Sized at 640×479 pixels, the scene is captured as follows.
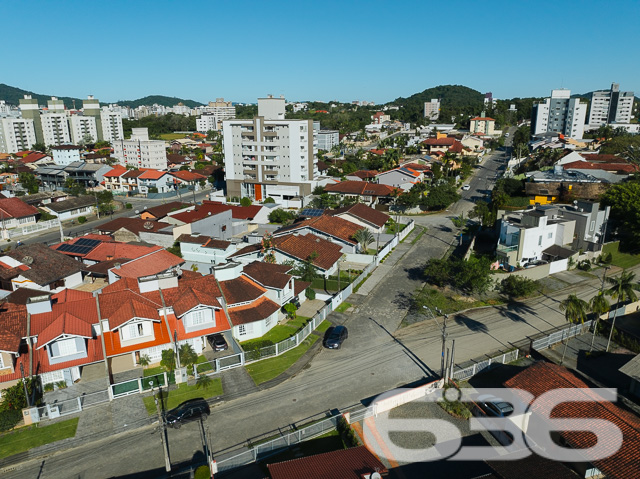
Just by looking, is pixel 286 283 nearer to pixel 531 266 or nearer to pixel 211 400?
pixel 211 400

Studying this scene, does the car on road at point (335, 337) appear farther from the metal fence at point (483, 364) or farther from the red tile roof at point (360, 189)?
the red tile roof at point (360, 189)

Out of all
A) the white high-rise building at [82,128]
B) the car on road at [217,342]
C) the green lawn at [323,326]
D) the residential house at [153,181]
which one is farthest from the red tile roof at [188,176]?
the white high-rise building at [82,128]

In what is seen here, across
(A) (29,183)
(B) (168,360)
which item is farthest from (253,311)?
(A) (29,183)

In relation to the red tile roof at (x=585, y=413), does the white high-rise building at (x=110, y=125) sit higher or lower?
higher

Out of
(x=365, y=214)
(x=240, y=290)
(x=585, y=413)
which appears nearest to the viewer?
(x=585, y=413)

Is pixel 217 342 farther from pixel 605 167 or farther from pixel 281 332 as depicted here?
pixel 605 167

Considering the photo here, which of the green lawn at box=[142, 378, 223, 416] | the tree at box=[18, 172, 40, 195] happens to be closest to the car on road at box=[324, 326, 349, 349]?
the green lawn at box=[142, 378, 223, 416]

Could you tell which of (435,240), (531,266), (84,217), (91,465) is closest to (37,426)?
(91,465)
